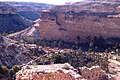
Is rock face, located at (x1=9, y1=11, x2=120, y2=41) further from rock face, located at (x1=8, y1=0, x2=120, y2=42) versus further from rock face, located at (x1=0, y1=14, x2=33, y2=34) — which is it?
rock face, located at (x1=0, y1=14, x2=33, y2=34)

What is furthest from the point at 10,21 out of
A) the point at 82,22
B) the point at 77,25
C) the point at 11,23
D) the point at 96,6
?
the point at 96,6

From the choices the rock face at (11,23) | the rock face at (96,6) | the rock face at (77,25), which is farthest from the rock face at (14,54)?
the rock face at (11,23)

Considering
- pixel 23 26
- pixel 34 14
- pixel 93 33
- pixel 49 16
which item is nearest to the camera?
pixel 93 33

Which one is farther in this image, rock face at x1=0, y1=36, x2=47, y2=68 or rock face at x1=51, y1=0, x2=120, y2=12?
rock face at x1=51, y1=0, x2=120, y2=12

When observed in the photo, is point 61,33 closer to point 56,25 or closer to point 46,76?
point 56,25

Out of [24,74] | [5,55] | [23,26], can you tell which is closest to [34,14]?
[23,26]

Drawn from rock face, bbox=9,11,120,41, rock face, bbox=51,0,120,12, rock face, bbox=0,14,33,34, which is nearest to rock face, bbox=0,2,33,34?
rock face, bbox=0,14,33,34

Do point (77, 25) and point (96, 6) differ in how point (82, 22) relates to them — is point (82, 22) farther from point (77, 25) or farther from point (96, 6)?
point (96, 6)

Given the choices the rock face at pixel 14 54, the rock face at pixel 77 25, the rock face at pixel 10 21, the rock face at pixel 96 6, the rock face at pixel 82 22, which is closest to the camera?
the rock face at pixel 14 54

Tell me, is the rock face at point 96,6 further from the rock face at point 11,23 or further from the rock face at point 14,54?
the rock face at point 14,54

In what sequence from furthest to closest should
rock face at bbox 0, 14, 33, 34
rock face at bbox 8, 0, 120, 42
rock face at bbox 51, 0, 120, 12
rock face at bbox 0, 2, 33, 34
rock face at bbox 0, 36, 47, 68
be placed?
rock face at bbox 0, 2, 33, 34 → rock face at bbox 0, 14, 33, 34 → rock face at bbox 51, 0, 120, 12 → rock face at bbox 8, 0, 120, 42 → rock face at bbox 0, 36, 47, 68

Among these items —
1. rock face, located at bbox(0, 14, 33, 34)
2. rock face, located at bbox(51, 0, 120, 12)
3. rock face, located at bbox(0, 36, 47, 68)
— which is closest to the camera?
rock face, located at bbox(0, 36, 47, 68)
